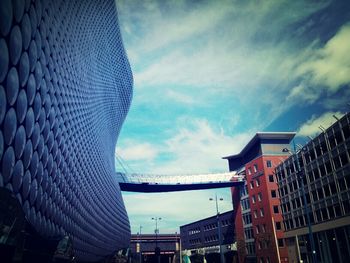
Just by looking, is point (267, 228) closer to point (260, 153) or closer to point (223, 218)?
point (260, 153)

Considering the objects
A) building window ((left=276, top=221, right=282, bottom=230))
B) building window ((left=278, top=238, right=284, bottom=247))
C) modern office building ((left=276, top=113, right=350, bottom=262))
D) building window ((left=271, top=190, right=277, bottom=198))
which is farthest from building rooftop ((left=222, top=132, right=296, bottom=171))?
building window ((left=278, top=238, right=284, bottom=247))

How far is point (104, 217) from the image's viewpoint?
62344 mm

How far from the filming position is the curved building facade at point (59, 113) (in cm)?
1802

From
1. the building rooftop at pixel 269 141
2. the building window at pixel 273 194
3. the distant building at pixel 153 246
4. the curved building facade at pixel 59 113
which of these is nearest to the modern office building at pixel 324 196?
the building window at pixel 273 194

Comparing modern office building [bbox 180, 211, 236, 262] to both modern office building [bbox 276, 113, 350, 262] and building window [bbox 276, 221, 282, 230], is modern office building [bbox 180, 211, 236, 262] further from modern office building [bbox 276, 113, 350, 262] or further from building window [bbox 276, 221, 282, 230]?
A: modern office building [bbox 276, 113, 350, 262]

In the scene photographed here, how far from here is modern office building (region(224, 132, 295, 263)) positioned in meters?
64.9

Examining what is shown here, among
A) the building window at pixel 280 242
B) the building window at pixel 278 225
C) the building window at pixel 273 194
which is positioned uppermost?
the building window at pixel 273 194

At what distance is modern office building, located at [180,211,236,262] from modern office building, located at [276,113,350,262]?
2756 centimetres

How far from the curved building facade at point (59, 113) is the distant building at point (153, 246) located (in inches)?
1831

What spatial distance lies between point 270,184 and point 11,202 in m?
61.3

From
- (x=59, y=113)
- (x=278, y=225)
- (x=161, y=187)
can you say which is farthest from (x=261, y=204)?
(x=59, y=113)

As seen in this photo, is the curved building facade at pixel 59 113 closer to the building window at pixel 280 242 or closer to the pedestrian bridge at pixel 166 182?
the pedestrian bridge at pixel 166 182

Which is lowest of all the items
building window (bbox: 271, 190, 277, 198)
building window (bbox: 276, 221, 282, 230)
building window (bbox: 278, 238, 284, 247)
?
building window (bbox: 278, 238, 284, 247)

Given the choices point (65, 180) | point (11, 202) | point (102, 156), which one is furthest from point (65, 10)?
point (102, 156)
